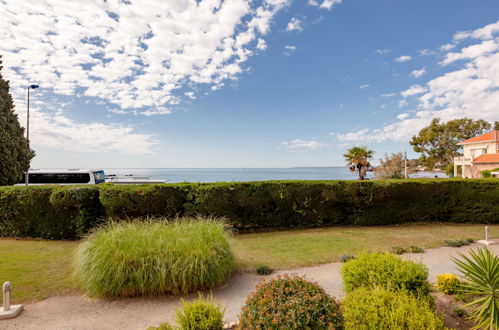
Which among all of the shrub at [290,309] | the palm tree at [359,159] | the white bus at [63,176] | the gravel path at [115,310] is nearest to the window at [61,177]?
the white bus at [63,176]

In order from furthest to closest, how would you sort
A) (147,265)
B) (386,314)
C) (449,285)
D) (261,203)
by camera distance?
1. (261,203)
2. (147,265)
3. (449,285)
4. (386,314)

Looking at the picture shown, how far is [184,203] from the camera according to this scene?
30.0 feet

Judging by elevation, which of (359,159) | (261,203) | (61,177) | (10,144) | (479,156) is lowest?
(261,203)

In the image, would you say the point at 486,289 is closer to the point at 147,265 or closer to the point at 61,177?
the point at 147,265

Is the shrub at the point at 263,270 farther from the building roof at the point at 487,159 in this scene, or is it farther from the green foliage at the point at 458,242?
the building roof at the point at 487,159

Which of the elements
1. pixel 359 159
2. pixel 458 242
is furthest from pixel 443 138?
pixel 458 242

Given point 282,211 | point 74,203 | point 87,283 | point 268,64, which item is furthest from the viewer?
point 268,64

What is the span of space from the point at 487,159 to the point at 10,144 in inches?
1758

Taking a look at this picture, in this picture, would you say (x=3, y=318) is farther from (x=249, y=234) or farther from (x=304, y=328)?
(x=249, y=234)

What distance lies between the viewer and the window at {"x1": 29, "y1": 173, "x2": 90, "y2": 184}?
1833cm

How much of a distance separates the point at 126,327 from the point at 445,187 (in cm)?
1250

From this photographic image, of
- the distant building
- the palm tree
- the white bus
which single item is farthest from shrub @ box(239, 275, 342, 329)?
the distant building

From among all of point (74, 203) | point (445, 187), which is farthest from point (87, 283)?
point (445, 187)

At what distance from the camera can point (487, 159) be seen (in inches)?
1061
